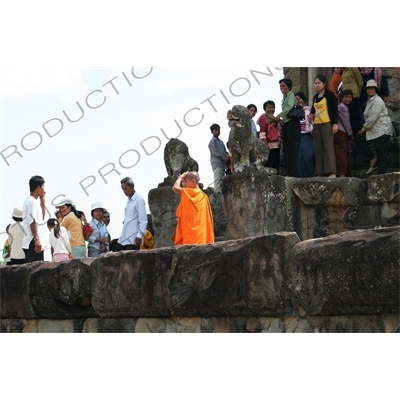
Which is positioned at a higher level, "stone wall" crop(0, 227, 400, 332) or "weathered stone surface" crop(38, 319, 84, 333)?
"stone wall" crop(0, 227, 400, 332)

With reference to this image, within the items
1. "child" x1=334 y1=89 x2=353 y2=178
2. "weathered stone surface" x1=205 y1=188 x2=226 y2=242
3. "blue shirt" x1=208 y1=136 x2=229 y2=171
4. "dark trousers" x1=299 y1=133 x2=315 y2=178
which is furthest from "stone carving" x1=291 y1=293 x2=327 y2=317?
"blue shirt" x1=208 y1=136 x2=229 y2=171

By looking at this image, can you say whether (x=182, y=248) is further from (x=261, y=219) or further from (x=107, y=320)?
(x=261, y=219)

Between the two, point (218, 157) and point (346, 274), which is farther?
point (218, 157)

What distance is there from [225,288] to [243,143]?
358 centimetres

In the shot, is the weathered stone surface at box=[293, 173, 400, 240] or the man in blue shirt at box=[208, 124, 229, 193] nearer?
the weathered stone surface at box=[293, 173, 400, 240]

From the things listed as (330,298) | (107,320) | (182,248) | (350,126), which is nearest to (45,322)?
(107,320)

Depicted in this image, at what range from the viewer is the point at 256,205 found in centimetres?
1002

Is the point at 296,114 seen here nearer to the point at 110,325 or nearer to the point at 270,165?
the point at 270,165

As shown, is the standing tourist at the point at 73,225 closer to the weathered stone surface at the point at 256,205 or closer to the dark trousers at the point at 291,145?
the weathered stone surface at the point at 256,205

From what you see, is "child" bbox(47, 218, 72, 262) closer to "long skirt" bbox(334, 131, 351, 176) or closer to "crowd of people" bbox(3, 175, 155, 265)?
→ "crowd of people" bbox(3, 175, 155, 265)

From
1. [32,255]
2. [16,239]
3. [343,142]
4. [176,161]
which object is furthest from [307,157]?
[32,255]

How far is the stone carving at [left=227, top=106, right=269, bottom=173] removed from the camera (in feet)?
34.9

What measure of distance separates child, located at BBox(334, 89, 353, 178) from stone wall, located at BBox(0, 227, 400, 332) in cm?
388

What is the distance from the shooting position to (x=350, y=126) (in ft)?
39.8
